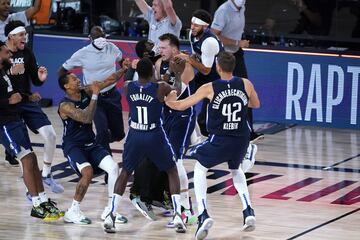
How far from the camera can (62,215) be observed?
12.1m

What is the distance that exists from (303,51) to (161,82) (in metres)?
6.54

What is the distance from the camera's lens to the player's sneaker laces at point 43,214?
39.4ft

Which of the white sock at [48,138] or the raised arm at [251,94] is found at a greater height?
the raised arm at [251,94]

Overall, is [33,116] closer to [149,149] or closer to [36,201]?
[36,201]

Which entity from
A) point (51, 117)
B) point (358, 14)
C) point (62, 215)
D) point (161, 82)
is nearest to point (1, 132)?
point (62, 215)

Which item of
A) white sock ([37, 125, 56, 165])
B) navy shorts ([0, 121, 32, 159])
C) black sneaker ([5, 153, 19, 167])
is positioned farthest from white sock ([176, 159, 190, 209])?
black sneaker ([5, 153, 19, 167])

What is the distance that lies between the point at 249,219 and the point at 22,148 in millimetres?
2625

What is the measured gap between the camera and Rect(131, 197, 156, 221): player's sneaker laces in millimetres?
12062

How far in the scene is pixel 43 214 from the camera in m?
12.0

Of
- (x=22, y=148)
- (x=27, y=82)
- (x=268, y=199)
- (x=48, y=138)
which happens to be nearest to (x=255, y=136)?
(x=268, y=199)

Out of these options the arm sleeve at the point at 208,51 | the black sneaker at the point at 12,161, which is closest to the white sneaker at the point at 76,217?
the arm sleeve at the point at 208,51

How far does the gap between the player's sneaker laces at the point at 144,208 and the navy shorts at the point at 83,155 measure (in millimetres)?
594

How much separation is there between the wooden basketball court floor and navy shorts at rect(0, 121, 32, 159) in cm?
71

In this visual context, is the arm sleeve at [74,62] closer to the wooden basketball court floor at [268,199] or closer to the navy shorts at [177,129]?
the wooden basketball court floor at [268,199]
